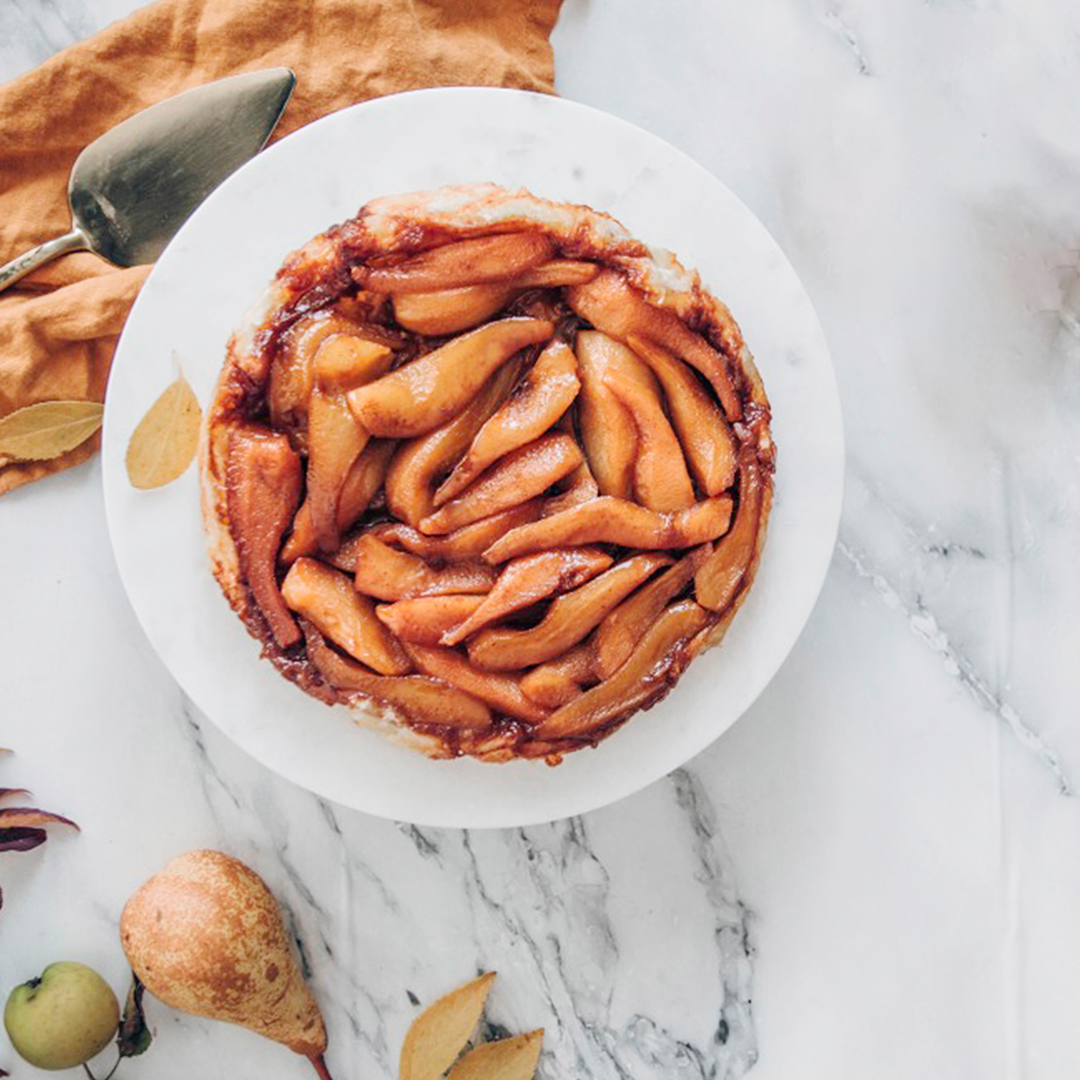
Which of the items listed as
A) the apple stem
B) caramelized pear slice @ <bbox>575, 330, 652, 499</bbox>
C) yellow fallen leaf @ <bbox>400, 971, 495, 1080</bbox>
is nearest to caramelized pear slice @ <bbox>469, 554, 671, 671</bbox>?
caramelized pear slice @ <bbox>575, 330, 652, 499</bbox>

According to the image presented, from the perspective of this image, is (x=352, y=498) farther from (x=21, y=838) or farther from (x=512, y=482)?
(x=21, y=838)

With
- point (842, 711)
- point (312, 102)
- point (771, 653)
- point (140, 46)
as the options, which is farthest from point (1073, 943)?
point (140, 46)

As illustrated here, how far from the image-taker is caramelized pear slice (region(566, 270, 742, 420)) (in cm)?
184

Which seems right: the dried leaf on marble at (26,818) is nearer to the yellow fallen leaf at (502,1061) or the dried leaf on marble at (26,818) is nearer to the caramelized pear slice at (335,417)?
the yellow fallen leaf at (502,1061)

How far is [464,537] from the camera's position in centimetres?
181

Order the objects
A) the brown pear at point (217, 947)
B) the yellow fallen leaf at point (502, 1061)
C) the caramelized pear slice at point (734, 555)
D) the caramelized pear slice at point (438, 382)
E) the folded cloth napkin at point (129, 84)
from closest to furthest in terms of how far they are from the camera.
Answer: the caramelized pear slice at point (438, 382) < the caramelized pear slice at point (734, 555) < the brown pear at point (217, 947) < the folded cloth napkin at point (129, 84) < the yellow fallen leaf at point (502, 1061)

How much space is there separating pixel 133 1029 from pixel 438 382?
132 cm

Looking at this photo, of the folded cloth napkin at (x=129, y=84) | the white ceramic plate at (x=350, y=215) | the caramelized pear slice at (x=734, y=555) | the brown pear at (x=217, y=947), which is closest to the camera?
the caramelized pear slice at (x=734, y=555)

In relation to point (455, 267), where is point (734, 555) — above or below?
below

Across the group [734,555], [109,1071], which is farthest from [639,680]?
[109,1071]

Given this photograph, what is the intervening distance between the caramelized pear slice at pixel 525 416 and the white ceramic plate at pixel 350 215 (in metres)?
0.39

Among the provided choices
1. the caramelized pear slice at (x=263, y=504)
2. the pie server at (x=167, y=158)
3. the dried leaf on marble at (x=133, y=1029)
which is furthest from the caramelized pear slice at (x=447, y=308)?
the dried leaf on marble at (x=133, y=1029)

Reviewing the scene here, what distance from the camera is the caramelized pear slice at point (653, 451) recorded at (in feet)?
5.91

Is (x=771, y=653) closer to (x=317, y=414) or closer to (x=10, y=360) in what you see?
(x=317, y=414)
